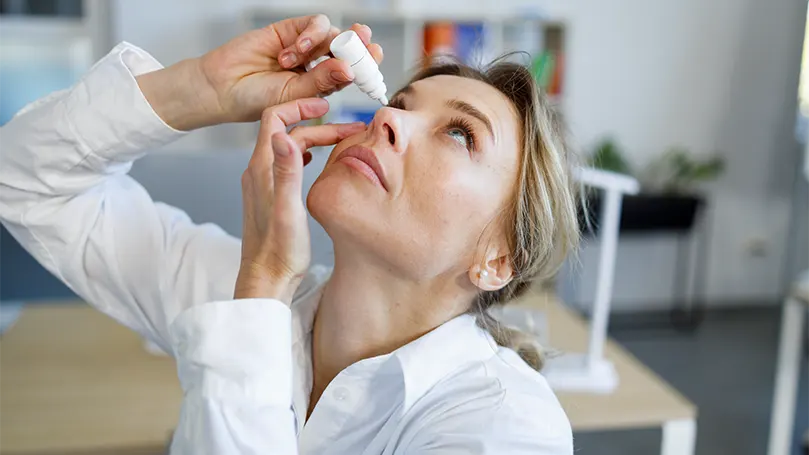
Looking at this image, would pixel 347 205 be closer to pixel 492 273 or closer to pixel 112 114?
Result: pixel 492 273

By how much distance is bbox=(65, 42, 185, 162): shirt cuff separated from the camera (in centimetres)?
106

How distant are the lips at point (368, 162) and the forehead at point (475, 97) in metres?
0.14

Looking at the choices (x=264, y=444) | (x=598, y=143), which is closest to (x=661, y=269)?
(x=598, y=143)

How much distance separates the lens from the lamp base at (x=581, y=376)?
5.06ft

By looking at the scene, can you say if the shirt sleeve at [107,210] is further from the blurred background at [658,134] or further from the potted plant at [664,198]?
the potted plant at [664,198]

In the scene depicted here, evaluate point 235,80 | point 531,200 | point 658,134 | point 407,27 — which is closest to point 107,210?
point 235,80

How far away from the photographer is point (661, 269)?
4.73 m

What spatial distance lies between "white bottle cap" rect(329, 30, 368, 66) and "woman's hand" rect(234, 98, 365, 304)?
10 centimetres

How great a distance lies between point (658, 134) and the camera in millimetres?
4543

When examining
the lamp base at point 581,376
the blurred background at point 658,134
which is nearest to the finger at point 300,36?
the lamp base at point 581,376

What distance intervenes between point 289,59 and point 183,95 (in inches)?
6.5

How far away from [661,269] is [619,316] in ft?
1.58

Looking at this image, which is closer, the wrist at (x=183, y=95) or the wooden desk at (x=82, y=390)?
the wrist at (x=183, y=95)

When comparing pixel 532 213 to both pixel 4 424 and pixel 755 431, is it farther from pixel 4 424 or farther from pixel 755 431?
pixel 755 431
